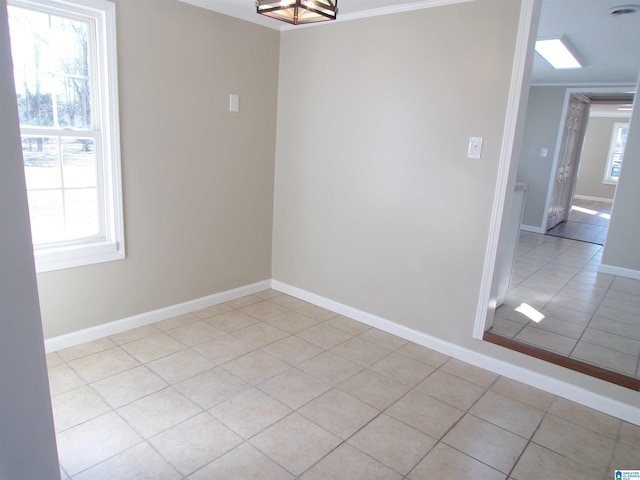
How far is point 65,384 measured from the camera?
236cm

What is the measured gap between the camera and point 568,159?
22.2 ft

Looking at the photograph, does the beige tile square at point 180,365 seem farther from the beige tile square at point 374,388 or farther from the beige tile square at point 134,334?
the beige tile square at point 374,388

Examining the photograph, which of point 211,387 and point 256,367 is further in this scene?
point 256,367

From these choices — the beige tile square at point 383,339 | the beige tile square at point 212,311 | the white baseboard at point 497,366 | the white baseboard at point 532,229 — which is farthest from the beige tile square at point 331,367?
the white baseboard at point 532,229

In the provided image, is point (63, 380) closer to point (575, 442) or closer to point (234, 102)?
point (234, 102)

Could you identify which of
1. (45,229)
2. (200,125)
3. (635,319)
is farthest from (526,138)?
(45,229)

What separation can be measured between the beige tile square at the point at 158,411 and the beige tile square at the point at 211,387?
0.05 m

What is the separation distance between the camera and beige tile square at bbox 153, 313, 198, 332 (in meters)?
3.13

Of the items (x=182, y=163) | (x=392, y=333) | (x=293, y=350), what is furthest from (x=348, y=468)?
(x=182, y=163)

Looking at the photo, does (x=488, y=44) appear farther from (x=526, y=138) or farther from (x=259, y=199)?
(x=526, y=138)

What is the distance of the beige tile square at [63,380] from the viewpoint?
2.31 metres

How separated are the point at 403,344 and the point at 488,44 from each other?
79.9 inches

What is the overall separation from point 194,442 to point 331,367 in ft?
3.25

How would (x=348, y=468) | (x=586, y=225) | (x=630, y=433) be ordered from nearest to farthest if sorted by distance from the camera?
(x=348, y=468) → (x=630, y=433) → (x=586, y=225)
